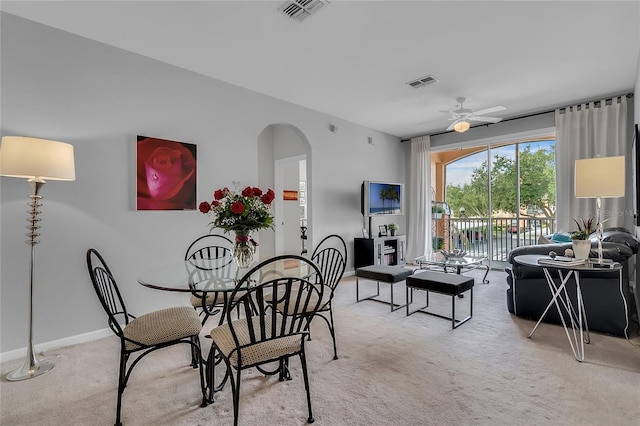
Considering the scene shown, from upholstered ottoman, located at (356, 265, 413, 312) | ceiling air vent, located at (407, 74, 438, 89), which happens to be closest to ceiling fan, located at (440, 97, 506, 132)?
ceiling air vent, located at (407, 74, 438, 89)

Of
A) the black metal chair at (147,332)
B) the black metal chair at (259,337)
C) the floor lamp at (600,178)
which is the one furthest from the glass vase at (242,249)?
the floor lamp at (600,178)

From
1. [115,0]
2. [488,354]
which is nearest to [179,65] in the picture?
[115,0]

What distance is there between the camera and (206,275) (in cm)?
210

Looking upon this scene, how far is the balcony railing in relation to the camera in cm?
564

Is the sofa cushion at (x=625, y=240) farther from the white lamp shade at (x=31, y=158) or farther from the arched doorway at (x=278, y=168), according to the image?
the white lamp shade at (x=31, y=158)

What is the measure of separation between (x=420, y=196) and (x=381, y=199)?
3.56 ft

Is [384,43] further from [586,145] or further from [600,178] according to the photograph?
[586,145]

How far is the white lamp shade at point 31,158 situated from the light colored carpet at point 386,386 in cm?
137

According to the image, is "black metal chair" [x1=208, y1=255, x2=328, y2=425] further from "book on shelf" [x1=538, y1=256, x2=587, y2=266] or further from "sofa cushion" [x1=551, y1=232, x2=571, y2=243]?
"sofa cushion" [x1=551, y1=232, x2=571, y2=243]

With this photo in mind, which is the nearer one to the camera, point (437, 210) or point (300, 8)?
point (300, 8)

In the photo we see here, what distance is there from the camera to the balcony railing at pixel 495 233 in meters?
5.64

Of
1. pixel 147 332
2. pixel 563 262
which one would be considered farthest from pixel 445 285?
pixel 147 332

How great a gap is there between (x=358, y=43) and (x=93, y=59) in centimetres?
235

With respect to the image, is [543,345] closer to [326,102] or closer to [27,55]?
[326,102]
